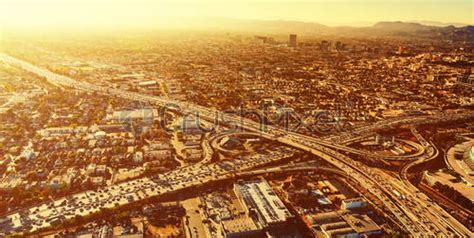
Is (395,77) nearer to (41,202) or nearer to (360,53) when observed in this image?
(360,53)

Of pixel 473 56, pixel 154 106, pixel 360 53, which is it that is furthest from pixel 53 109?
pixel 473 56

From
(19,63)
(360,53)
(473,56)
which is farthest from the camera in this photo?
(360,53)

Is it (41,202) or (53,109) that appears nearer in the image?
(41,202)

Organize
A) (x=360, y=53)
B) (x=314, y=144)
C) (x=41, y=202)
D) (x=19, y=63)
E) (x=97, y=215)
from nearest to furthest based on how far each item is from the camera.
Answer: (x=97, y=215)
(x=41, y=202)
(x=314, y=144)
(x=19, y=63)
(x=360, y=53)

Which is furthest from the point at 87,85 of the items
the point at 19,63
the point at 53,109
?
the point at 19,63

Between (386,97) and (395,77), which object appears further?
(395,77)

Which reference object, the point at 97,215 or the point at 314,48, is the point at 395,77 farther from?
the point at 97,215
